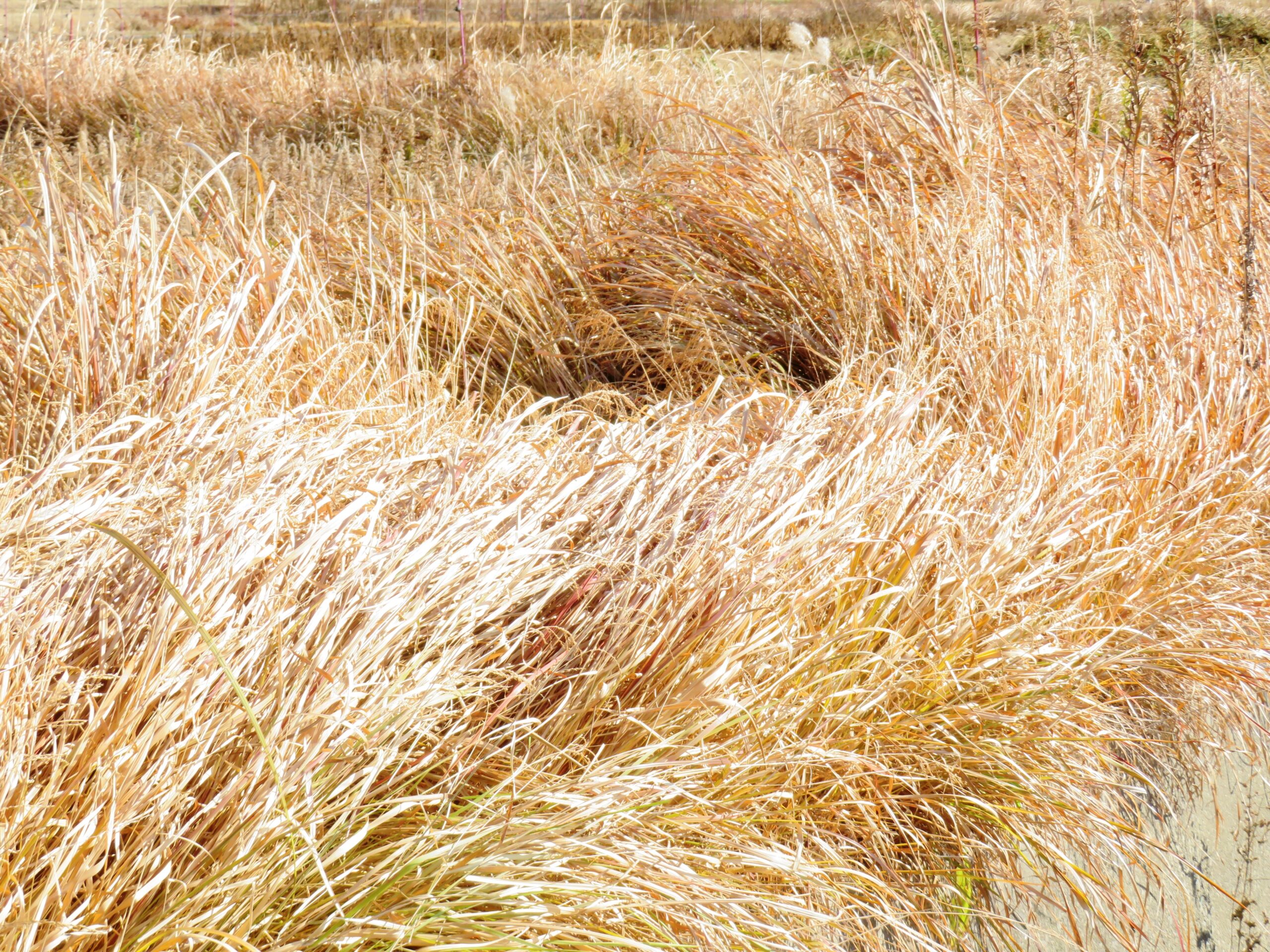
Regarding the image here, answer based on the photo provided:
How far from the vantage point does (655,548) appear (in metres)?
1.77

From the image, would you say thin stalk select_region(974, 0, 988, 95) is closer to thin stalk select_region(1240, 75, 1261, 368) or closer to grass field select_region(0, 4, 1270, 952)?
grass field select_region(0, 4, 1270, 952)

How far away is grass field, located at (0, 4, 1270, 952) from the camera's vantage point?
127 centimetres

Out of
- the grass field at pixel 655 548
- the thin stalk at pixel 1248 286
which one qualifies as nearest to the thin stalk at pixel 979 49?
the grass field at pixel 655 548

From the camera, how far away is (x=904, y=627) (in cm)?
184

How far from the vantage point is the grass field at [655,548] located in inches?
50.0

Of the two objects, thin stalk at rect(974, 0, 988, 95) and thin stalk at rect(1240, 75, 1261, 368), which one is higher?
thin stalk at rect(974, 0, 988, 95)

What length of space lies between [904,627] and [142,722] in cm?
116

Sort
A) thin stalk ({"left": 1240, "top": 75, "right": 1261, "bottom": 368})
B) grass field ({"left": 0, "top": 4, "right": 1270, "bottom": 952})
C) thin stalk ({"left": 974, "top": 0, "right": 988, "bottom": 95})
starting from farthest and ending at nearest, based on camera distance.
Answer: thin stalk ({"left": 974, "top": 0, "right": 988, "bottom": 95}) < thin stalk ({"left": 1240, "top": 75, "right": 1261, "bottom": 368}) < grass field ({"left": 0, "top": 4, "right": 1270, "bottom": 952})

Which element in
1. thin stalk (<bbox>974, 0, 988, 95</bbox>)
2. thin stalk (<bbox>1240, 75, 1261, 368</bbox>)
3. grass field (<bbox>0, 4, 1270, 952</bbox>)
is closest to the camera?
grass field (<bbox>0, 4, 1270, 952</bbox>)

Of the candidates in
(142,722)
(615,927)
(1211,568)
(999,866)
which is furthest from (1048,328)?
(142,722)

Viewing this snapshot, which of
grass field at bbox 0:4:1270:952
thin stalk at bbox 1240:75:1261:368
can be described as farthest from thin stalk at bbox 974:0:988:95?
thin stalk at bbox 1240:75:1261:368

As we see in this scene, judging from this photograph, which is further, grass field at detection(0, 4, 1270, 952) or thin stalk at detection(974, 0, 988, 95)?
thin stalk at detection(974, 0, 988, 95)

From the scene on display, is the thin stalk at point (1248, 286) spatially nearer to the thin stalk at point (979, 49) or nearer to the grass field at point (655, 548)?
the grass field at point (655, 548)

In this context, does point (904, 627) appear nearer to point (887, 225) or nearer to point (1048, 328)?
point (1048, 328)
